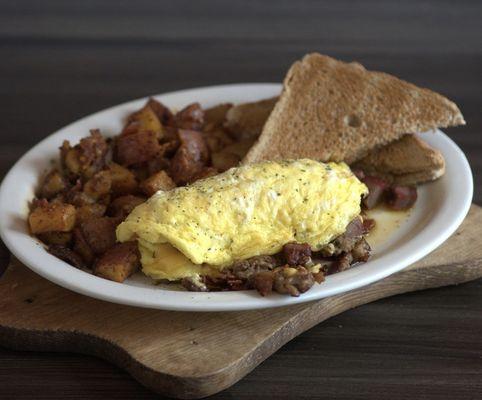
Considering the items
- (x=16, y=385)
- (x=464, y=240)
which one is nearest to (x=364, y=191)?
(x=464, y=240)

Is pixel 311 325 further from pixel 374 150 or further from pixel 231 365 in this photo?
pixel 374 150

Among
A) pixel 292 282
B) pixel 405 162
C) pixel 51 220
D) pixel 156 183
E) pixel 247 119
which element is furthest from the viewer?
pixel 247 119

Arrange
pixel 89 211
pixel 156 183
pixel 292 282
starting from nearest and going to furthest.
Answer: pixel 292 282 → pixel 89 211 → pixel 156 183

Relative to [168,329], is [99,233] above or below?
above

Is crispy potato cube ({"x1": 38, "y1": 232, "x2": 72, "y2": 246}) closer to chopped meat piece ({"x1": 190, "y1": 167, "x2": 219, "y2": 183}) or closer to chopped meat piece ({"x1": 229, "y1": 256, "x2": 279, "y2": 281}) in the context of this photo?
chopped meat piece ({"x1": 190, "y1": 167, "x2": 219, "y2": 183})

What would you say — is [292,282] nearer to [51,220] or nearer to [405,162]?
[51,220]

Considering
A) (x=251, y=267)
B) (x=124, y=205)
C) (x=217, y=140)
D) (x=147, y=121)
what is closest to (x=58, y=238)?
(x=124, y=205)

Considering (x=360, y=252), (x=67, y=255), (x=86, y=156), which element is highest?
(x=86, y=156)
